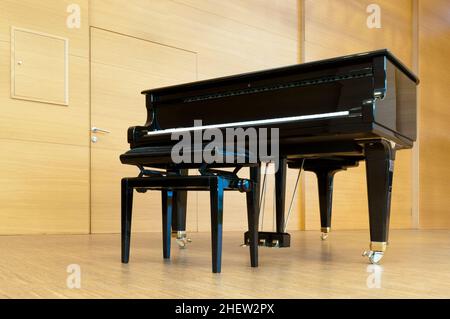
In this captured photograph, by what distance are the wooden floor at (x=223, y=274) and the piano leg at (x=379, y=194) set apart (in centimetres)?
10

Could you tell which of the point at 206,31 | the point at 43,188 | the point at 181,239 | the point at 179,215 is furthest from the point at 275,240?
the point at 206,31

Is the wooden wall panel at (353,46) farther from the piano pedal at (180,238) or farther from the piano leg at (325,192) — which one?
the piano pedal at (180,238)

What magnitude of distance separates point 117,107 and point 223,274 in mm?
3293

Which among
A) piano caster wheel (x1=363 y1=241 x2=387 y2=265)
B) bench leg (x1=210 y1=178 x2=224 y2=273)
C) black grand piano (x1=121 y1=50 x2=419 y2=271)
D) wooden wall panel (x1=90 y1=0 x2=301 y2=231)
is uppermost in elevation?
wooden wall panel (x1=90 y1=0 x2=301 y2=231)

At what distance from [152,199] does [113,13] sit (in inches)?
73.7

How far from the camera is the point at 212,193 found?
2.17 meters

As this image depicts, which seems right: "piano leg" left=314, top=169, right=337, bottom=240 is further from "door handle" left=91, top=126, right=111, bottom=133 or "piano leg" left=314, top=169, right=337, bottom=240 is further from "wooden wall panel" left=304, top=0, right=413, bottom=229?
"wooden wall panel" left=304, top=0, right=413, bottom=229

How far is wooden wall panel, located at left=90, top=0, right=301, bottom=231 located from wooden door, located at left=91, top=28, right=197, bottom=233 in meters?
0.12

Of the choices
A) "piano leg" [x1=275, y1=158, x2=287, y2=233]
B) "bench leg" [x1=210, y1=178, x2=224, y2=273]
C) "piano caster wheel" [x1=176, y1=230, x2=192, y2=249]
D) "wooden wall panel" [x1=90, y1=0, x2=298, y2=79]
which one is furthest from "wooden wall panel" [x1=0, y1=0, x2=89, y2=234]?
"bench leg" [x1=210, y1=178, x2=224, y2=273]

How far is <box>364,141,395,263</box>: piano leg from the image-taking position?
2596mm

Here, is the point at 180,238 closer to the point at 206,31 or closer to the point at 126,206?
the point at 126,206

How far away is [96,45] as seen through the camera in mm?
4980

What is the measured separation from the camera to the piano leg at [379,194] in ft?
8.52
